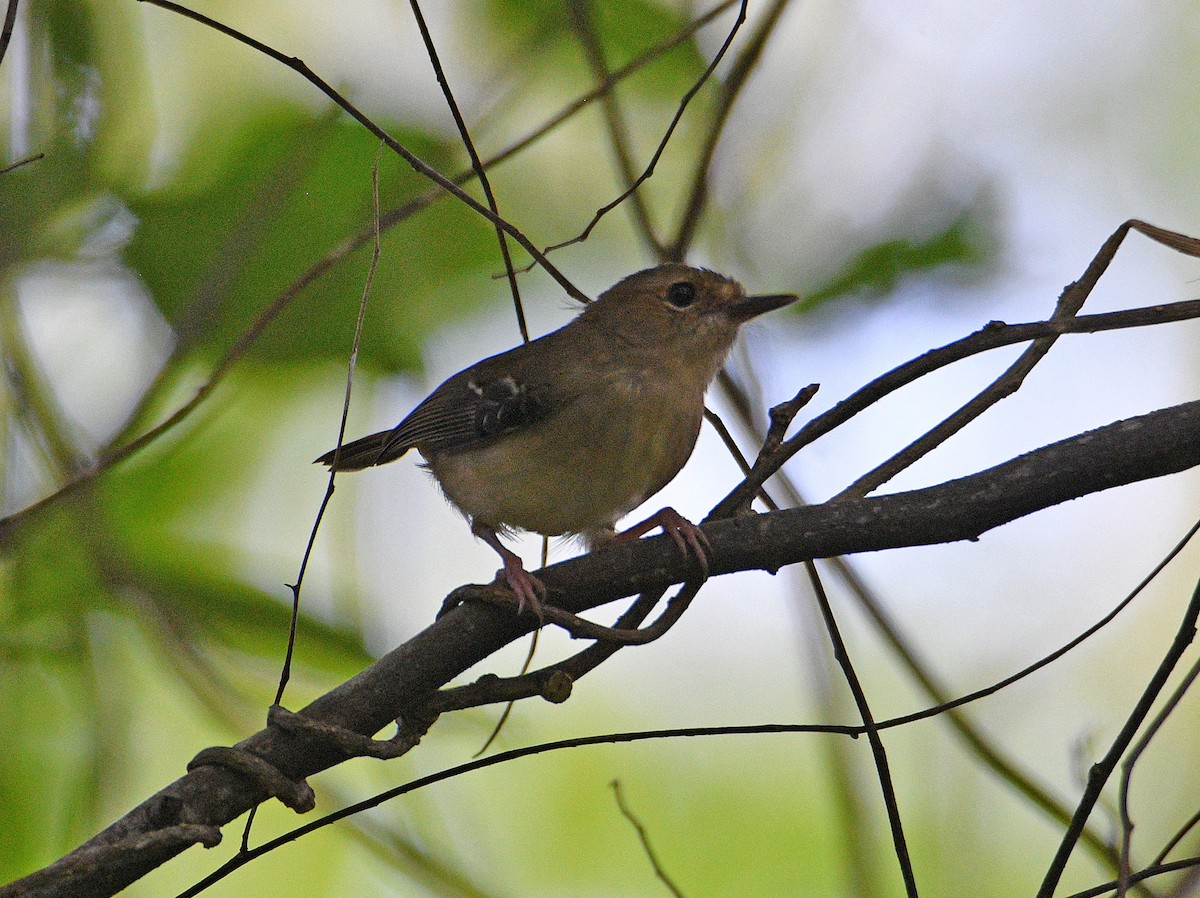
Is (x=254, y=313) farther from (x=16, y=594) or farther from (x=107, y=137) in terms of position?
(x=16, y=594)

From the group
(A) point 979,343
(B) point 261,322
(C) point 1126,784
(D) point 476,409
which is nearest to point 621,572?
(A) point 979,343

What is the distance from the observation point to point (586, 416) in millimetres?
3430

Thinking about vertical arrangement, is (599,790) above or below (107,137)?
below

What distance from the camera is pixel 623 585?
2148mm

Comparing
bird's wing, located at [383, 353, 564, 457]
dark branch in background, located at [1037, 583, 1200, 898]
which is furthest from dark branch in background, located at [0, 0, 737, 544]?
dark branch in background, located at [1037, 583, 1200, 898]

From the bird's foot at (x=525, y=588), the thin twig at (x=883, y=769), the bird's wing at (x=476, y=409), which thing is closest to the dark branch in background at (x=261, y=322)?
the bird's wing at (x=476, y=409)

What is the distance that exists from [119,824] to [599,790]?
246cm

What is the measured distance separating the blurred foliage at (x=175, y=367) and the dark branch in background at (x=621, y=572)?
5.44 ft

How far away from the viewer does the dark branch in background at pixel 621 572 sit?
1.86 metres

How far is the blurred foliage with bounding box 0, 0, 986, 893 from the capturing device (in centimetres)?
354

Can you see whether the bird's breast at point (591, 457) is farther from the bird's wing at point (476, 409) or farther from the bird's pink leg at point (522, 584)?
the bird's pink leg at point (522, 584)

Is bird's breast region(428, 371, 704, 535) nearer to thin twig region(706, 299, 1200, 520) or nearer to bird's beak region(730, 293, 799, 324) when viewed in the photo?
bird's beak region(730, 293, 799, 324)

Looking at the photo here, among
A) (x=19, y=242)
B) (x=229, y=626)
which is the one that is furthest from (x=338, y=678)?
(x=19, y=242)

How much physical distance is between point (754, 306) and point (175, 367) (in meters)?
1.78
